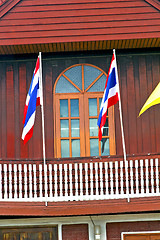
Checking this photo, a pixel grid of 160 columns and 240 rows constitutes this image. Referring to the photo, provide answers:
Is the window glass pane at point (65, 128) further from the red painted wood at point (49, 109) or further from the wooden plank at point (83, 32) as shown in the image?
the wooden plank at point (83, 32)

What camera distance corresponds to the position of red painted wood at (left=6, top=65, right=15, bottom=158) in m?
16.9

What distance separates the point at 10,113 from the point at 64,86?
158cm

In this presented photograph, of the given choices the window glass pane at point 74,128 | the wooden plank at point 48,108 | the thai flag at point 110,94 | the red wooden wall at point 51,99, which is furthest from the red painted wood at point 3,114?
the thai flag at point 110,94

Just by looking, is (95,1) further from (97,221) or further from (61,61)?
(97,221)

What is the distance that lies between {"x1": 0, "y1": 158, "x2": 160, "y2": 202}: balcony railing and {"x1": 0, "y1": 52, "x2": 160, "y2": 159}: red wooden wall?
4.89 feet

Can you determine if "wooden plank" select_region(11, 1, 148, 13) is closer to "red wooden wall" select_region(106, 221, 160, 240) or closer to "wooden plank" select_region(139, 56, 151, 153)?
"wooden plank" select_region(139, 56, 151, 153)

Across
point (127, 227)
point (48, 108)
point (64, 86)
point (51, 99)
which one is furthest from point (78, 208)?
point (64, 86)

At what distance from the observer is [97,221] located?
50.6 feet

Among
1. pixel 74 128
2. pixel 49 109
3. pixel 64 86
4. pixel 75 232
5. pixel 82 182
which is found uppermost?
pixel 64 86

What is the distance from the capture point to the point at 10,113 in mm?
17016

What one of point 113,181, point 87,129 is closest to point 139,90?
point 87,129

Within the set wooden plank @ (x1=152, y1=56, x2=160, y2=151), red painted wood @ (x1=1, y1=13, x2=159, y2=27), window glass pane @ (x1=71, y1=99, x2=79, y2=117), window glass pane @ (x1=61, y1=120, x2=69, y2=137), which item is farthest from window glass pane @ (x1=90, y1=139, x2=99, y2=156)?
red painted wood @ (x1=1, y1=13, x2=159, y2=27)

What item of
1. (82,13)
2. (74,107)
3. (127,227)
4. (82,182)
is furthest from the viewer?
(74,107)

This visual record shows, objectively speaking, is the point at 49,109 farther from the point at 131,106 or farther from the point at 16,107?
the point at 131,106
